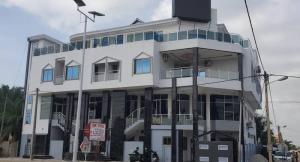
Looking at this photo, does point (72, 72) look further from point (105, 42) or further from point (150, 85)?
point (150, 85)

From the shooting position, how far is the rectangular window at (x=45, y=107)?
144ft

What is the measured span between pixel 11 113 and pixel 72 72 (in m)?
11.1

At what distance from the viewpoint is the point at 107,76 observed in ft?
131

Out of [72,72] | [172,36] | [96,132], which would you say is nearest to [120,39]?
[172,36]

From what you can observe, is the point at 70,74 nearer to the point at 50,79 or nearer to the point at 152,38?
the point at 50,79

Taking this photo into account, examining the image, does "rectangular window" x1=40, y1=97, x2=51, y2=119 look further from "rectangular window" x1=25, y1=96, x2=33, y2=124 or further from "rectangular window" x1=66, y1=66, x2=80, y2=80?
"rectangular window" x1=66, y1=66, x2=80, y2=80

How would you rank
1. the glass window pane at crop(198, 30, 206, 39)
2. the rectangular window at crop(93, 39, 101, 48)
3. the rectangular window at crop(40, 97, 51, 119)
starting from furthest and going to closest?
the rectangular window at crop(40, 97, 51, 119), the rectangular window at crop(93, 39, 101, 48), the glass window pane at crop(198, 30, 206, 39)

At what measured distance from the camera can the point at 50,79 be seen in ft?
144

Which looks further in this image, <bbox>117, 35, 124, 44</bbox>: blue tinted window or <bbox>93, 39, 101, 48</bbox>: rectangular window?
<bbox>93, 39, 101, 48</bbox>: rectangular window

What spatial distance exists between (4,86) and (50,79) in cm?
1262

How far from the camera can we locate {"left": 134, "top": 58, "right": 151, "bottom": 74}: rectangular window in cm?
3747

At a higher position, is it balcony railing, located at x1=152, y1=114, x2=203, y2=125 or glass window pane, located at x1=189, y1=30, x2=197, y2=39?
glass window pane, located at x1=189, y1=30, x2=197, y2=39

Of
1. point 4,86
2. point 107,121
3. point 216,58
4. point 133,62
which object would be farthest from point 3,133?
point 216,58

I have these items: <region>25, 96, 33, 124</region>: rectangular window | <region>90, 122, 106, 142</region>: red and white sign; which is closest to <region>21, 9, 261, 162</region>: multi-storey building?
<region>25, 96, 33, 124</region>: rectangular window
